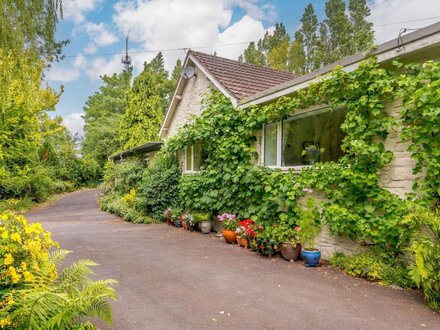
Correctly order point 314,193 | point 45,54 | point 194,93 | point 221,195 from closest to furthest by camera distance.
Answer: point 45,54 < point 314,193 < point 221,195 < point 194,93

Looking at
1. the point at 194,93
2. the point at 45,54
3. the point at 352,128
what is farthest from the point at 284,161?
the point at 194,93

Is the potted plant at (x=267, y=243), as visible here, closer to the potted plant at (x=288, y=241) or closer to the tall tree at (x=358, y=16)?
the potted plant at (x=288, y=241)

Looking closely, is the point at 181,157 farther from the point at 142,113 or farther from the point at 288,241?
the point at 142,113

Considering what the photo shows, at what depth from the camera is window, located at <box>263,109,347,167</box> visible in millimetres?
5766

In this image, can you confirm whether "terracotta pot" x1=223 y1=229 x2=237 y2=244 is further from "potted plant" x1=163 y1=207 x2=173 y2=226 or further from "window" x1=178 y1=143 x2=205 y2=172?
"window" x1=178 y1=143 x2=205 y2=172

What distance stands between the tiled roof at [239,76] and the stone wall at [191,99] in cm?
52

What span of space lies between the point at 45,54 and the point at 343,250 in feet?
18.9

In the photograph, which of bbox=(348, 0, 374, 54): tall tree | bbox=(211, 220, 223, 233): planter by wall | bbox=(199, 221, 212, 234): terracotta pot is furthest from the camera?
bbox=(348, 0, 374, 54): tall tree

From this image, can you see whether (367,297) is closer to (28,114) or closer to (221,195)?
(221,195)

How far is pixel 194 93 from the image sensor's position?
11.4 meters

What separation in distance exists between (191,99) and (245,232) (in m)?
6.73

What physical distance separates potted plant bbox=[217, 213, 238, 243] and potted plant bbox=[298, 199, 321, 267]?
1.83 meters

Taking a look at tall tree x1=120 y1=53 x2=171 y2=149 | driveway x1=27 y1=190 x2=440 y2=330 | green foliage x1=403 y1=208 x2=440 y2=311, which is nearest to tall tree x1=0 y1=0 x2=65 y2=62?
driveway x1=27 y1=190 x2=440 y2=330

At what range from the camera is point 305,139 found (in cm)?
641
